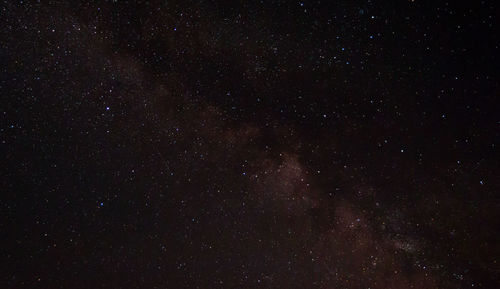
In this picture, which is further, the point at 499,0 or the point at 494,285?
the point at 494,285

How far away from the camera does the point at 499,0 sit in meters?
3.72

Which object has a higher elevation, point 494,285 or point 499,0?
point 499,0

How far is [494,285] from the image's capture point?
683 centimetres

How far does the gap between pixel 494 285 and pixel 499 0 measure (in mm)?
6573
